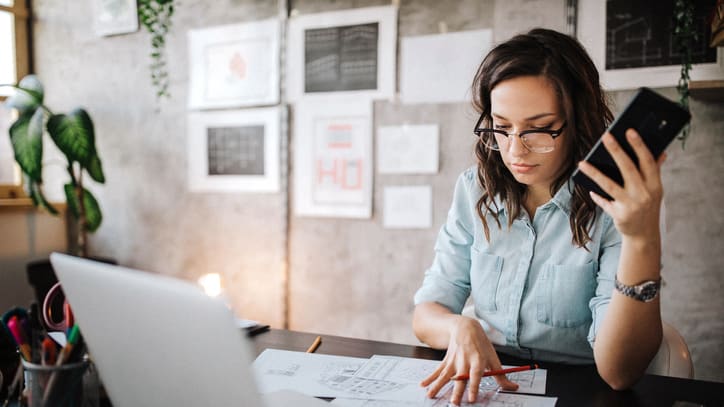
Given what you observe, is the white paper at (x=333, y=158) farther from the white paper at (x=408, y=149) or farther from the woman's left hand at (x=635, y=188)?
the woman's left hand at (x=635, y=188)

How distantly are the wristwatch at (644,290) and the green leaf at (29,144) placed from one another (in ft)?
9.91

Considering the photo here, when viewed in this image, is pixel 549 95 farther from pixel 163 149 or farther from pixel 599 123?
pixel 163 149

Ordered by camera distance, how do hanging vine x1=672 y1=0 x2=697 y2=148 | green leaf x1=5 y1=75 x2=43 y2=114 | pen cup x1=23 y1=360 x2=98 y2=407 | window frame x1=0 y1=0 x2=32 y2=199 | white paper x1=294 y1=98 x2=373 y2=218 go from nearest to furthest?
pen cup x1=23 y1=360 x2=98 y2=407, hanging vine x1=672 y1=0 x2=697 y2=148, white paper x1=294 y1=98 x2=373 y2=218, green leaf x1=5 y1=75 x2=43 y2=114, window frame x1=0 y1=0 x2=32 y2=199

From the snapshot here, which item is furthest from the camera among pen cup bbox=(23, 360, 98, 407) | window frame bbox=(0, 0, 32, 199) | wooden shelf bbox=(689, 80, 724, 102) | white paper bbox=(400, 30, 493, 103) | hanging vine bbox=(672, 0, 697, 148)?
window frame bbox=(0, 0, 32, 199)

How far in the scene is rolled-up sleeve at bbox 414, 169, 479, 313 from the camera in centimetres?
142

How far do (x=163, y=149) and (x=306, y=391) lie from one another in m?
2.67

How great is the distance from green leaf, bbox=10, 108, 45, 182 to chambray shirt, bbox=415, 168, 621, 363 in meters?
2.53

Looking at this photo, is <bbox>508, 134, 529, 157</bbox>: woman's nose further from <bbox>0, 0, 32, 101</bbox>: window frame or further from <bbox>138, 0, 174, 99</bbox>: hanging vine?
<bbox>0, 0, 32, 101</bbox>: window frame

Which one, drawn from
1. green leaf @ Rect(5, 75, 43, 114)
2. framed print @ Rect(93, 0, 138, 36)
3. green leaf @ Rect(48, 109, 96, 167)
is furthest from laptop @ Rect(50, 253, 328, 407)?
framed print @ Rect(93, 0, 138, 36)

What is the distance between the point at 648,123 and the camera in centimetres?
86

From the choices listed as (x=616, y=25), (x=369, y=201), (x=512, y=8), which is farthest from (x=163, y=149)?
(x=616, y=25)

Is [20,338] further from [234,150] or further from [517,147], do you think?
[234,150]

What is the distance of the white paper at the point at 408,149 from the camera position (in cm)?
259

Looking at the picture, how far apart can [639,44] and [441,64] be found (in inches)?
32.6
